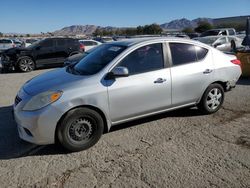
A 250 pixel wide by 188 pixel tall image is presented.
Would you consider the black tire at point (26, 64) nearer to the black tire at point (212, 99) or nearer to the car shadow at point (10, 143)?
the car shadow at point (10, 143)

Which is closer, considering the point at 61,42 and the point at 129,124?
the point at 129,124

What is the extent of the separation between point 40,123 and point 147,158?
157 centimetres

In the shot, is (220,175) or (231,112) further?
(231,112)

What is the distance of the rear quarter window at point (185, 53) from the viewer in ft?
17.0

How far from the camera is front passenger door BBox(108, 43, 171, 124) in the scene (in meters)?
4.52

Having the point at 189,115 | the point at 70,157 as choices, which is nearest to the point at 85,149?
the point at 70,157

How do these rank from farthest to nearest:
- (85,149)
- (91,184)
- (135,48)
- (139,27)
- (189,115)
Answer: (139,27) < (189,115) < (135,48) < (85,149) < (91,184)

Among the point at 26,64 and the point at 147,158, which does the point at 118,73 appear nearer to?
the point at 147,158

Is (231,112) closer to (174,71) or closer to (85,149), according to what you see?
(174,71)

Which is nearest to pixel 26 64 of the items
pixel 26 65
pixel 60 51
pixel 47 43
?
pixel 26 65

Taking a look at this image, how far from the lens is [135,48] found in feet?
15.8

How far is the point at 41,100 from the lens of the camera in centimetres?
409

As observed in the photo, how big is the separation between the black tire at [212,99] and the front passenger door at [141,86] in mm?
929

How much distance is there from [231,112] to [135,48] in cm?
263
